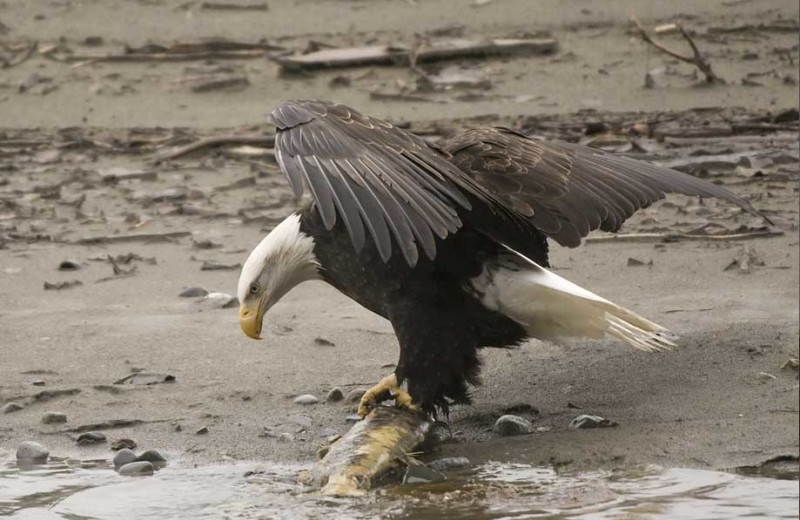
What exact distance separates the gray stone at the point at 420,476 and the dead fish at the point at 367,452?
4 centimetres

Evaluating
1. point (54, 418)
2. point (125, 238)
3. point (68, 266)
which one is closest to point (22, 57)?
point (125, 238)

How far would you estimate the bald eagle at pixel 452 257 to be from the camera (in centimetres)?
391

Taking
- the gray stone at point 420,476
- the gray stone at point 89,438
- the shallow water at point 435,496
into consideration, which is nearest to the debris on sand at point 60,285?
the gray stone at point 89,438

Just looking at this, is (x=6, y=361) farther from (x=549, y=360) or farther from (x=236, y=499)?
(x=549, y=360)

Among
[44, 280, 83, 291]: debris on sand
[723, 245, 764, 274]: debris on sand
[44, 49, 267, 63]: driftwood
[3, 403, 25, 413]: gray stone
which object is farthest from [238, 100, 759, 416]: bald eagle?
[44, 49, 267, 63]: driftwood

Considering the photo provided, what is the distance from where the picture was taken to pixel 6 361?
4.83m

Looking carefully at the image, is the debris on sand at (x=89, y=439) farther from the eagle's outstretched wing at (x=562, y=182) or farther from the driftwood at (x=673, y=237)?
the driftwood at (x=673, y=237)

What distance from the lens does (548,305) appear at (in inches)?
162

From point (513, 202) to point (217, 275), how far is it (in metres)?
1.92

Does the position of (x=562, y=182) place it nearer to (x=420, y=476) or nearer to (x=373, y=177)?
(x=373, y=177)

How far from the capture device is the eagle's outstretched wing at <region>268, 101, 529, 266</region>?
11.6ft

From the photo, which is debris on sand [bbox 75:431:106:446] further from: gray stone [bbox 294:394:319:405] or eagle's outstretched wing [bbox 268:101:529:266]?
eagle's outstretched wing [bbox 268:101:529:266]

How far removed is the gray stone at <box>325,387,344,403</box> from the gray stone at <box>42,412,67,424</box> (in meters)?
0.80

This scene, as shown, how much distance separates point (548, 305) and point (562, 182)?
43 cm
